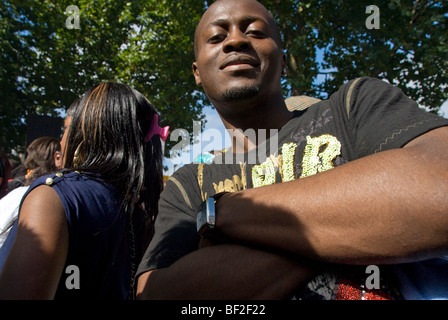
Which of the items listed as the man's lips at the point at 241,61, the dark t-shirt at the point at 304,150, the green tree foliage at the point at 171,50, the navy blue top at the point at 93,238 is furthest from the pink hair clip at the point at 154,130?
the green tree foliage at the point at 171,50

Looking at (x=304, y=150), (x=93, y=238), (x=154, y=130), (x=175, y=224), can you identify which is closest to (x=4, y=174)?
(x=154, y=130)

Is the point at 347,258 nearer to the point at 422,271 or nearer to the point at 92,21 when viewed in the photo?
the point at 422,271

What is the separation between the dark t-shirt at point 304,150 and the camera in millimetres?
1235

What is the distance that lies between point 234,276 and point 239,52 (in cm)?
123

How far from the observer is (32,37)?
1584cm

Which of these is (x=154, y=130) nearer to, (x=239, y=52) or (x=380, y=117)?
(x=239, y=52)

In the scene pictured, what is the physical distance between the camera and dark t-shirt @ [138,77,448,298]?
124cm

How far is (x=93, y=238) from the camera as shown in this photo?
1664mm

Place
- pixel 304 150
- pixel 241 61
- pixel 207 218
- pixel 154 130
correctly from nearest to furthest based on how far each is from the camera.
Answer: pixel 207 218
pixel 304 150
pixel 241 61
pixel 154 130

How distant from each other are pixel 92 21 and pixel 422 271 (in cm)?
1677

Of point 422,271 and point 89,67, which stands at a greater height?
point 89,67

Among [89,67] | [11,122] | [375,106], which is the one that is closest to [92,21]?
[89,67]

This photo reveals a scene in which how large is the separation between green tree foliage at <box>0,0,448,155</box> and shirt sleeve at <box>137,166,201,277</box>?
3645 millimetres

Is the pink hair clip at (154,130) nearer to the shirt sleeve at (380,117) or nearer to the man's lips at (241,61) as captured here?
the man's lips at (241,61)
